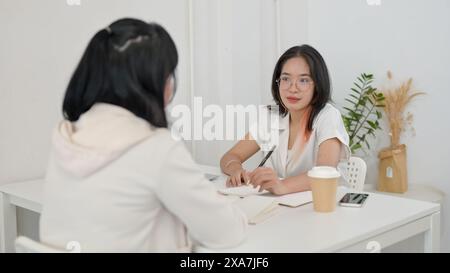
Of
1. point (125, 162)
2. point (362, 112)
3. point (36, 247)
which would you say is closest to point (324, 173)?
point (125, 162)

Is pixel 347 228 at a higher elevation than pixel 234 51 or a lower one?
lower

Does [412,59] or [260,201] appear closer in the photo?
[260,201]

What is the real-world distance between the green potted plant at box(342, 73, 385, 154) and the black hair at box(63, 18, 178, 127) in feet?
6.38

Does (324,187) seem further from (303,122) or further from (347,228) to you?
(303,122)

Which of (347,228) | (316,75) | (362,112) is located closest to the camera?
(347,228)

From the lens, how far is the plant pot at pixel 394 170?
267 cm

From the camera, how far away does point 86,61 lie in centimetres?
103

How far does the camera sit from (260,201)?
1458 millimetres

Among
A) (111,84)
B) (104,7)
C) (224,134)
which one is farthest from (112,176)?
(224,134)

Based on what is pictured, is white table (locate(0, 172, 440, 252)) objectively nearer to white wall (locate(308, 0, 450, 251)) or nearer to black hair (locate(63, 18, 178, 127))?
black hair (locate(63, 18, 178, 127))

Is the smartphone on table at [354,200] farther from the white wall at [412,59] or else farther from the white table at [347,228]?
the white wall at [412,59]

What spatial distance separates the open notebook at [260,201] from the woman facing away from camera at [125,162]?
0.99 ft

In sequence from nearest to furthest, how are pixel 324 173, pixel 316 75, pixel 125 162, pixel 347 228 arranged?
pixel 125 162 < pixel 347 228 < pixel 324 173 < pixel 316 75

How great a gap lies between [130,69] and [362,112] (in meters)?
2.11
